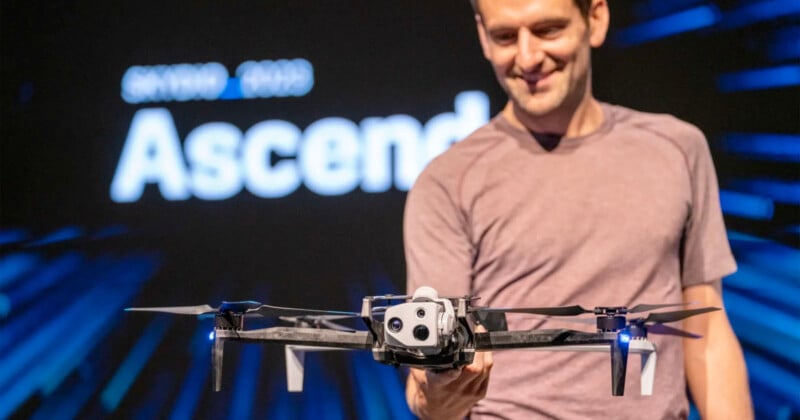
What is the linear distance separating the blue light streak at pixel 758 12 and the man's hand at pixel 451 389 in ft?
A: 4.27

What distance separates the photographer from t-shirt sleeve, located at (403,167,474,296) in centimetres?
170

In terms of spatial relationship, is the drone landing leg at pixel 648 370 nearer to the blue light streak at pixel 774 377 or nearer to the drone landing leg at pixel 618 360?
the drone landing leg at pixel 618 360

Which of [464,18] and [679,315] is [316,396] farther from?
[679,315]

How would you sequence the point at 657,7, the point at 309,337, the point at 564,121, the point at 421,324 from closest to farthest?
the point at 421,324 → the point at 309,337 → the point at 564,121 → the point at 657,7

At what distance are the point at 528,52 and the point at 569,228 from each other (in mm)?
301

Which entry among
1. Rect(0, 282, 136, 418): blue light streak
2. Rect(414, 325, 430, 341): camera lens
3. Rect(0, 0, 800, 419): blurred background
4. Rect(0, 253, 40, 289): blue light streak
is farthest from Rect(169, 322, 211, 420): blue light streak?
Rect(414, 325, 430, 341): camera lens

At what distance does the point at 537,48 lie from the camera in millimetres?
1705

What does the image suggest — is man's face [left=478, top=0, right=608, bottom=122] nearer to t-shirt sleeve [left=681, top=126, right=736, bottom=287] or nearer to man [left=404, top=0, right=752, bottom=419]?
man [left=404, top=0, right=752, bottom=419]

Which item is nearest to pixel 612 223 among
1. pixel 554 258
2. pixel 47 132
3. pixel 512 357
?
pixel 554 258

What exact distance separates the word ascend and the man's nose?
75 centimetres


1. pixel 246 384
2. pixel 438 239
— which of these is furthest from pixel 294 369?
pixel 246 384

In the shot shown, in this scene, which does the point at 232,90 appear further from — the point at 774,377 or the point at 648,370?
the point at 648,370

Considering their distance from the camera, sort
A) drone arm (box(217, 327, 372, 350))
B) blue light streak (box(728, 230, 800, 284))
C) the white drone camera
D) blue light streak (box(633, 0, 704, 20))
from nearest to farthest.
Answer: the white drone camera, drone arm (box(217, 327, 372, 350)), blue light streak (box(728, 230, 800, 284)), blue light streak (box(633, 0, 704, 20))

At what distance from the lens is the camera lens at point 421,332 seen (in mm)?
1077
